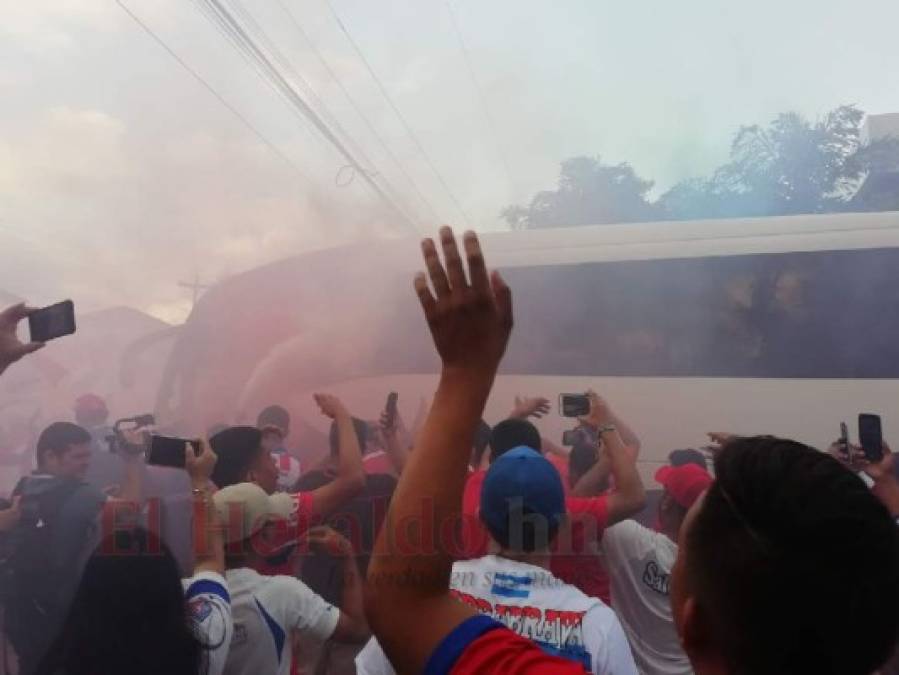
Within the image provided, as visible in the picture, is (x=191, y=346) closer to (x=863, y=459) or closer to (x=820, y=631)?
(x=863, y=459)

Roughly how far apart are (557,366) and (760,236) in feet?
5.86

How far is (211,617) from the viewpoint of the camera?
1602 millimetres

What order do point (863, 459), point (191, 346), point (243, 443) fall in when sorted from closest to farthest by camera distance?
1. point (243, 443)
2. point (863, 459)
3. point (191, 346)

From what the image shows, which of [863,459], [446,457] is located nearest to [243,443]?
[446,457]

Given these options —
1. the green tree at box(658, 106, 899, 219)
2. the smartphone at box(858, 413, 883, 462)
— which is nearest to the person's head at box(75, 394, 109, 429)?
the smartphone at box(858, 413, 883, 462)

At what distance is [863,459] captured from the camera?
9.42ft

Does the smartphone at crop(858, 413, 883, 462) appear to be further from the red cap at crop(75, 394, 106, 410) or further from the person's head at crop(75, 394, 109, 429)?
the red cap at crop(75, 394, 106, 410)

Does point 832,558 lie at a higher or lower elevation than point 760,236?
lower

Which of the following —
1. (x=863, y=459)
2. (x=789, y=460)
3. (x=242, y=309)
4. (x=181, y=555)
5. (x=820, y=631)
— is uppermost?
(x=242, y=309)

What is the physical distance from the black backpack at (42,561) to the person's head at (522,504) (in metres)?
1.89

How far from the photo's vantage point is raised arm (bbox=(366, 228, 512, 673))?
82 centimetres

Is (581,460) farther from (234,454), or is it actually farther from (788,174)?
(788,174)

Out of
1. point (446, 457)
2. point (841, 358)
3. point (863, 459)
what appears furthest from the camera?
point (841, 358)

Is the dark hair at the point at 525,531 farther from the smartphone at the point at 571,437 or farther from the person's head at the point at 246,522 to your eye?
the smartphone at the point at 571,437
